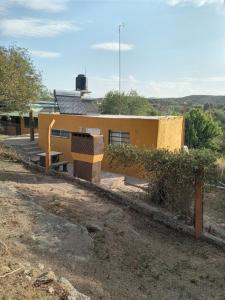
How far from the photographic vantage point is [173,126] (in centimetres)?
1712

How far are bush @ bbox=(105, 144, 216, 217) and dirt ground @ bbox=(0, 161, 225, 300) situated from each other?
1097mm

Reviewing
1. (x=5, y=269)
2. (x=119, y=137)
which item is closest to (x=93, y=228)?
(x=5, y=269)

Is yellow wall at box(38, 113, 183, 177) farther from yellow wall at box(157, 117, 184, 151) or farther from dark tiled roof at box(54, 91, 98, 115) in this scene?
dark tiled roof at box(54, 91, 98, 115)

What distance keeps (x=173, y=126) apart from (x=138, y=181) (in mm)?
3680

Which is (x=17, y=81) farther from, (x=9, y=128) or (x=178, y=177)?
(x=9, y=128)

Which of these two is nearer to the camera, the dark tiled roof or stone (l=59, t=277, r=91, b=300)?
stone (l=59, t=277, r=91, b=300)

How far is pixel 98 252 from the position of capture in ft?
21.9

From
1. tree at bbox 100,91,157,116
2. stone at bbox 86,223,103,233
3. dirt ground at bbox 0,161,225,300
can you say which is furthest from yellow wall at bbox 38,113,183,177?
tree at bbox 100,91,157,116

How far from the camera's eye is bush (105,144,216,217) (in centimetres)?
901

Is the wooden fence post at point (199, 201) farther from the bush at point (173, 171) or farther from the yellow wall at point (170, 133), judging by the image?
the yellow wall at point (170, 133)

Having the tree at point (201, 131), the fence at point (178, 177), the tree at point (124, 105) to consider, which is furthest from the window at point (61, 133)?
the tree at point (124, 105)

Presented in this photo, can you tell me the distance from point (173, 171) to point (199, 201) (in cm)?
105

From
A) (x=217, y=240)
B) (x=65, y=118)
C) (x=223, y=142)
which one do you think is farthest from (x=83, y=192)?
(x=223, y=142)

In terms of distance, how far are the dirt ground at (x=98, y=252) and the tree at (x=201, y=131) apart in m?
32.9
